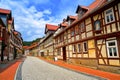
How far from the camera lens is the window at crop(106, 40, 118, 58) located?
41.3ft

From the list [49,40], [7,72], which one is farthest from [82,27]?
[49,40]

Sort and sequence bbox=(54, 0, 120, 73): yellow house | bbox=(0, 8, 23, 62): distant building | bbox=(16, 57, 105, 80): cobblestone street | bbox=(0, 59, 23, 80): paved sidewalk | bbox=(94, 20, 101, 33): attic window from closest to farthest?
bbox=(16, 57, 105, 80): cobblestone street → bbox=(0, 59, 23, 80): paved sidewalk → bbox=(54, 0, 120, 73): yellow house → bbox=(94, 20, 101, 33): attic window → bbox=(0, 8, 23, 62): distant building

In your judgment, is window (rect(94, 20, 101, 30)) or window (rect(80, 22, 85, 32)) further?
window (rect(80, 22, 85, 32))

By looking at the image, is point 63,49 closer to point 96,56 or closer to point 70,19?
point 70,19

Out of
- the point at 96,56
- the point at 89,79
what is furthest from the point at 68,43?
the point at 89,79

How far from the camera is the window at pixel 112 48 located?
496 inches

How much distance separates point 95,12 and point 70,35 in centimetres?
830

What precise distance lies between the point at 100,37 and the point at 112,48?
6.06 feet

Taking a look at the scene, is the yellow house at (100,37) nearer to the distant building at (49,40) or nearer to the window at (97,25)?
the window at (97,25)

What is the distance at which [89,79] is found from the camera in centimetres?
952

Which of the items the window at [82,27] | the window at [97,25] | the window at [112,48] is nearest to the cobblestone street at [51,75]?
the window at [112,48]

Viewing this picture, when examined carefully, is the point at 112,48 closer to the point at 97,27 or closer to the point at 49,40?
the point at 97,27

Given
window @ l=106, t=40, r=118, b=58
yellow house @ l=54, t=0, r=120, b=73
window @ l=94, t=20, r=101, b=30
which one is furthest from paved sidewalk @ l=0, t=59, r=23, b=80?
window @ l=94, t=20, r=101, b=30

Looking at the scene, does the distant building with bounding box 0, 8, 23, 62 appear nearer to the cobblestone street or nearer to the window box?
the cobblestone street
